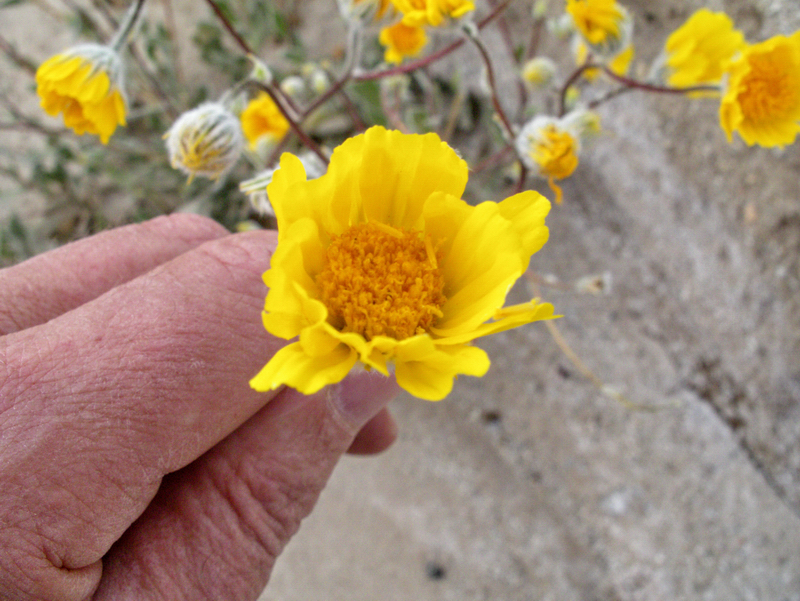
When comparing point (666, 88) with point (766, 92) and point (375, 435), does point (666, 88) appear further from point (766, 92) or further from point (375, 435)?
point (375, 435)

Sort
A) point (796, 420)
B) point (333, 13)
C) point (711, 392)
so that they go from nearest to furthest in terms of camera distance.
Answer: point (796, 420) < point (711, 392) < point (333, 13)

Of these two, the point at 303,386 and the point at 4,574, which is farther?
the point at 4,574

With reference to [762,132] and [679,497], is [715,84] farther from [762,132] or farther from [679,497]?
[679,497]

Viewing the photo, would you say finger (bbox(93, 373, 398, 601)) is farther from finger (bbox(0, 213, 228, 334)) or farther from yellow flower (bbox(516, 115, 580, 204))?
yellow flower (bbox(516, 115, 580, 204))

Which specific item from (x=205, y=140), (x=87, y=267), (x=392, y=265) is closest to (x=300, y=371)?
(x=392, y=265)

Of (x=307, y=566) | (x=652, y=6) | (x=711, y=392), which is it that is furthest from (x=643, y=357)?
(x=307, y=566)

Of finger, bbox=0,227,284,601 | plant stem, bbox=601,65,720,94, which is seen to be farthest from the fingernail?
plant stem, bbox=601,65,720,94
